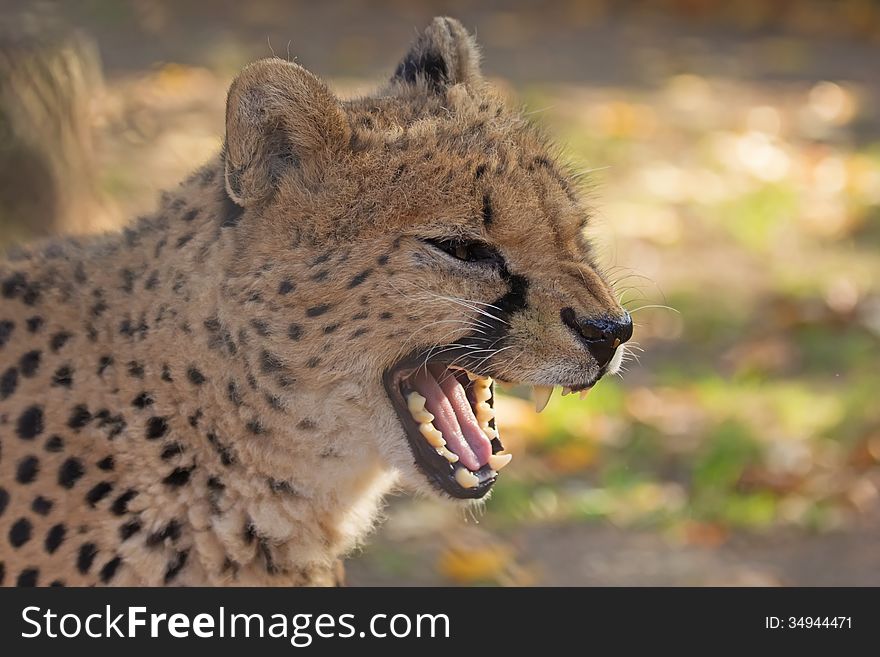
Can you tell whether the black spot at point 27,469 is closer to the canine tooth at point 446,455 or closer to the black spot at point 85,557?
the black spot at point 85,557

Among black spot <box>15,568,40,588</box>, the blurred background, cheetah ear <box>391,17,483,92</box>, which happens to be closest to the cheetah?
black spot <box>15,568,40,588</box>

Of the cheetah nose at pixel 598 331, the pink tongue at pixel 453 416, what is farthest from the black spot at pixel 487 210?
the pink tongue at pixel 453 416

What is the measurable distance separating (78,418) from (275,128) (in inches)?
35.4

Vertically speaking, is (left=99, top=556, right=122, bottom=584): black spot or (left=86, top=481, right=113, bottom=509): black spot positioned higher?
(left=86, top=481, right=113, bottom=509): black spot

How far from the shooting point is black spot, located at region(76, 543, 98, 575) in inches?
127

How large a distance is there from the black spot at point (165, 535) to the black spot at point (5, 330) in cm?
66

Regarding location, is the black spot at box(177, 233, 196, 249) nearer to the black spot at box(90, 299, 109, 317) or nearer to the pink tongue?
the black spot at box(90, 299, 109, 317)

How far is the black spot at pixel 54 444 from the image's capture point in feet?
10.7

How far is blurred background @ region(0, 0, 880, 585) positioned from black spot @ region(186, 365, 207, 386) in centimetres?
141

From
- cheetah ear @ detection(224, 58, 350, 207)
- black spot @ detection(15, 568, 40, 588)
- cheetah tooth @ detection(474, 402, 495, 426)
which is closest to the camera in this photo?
cheetah ear @ detection(224, 58, 350, 207)

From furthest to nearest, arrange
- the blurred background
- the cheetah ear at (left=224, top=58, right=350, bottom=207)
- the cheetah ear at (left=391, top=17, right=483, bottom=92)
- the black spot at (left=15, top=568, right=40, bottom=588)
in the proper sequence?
1. the blurred background
2. the cheetah ear at (left=391, top=17, right=483, bottom=92)
3. the black spot at (left=15, top=568, right=40, bottom=588)
4. the cheetah ear at (left=224, top=58, right=350, bottom=207)

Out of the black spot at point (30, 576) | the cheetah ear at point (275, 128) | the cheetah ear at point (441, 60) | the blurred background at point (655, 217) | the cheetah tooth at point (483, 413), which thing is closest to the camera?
the cheetah ear at point (275, 128)

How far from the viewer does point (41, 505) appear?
10.6ft

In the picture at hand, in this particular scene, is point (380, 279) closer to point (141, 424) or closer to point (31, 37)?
point (141, 424)
